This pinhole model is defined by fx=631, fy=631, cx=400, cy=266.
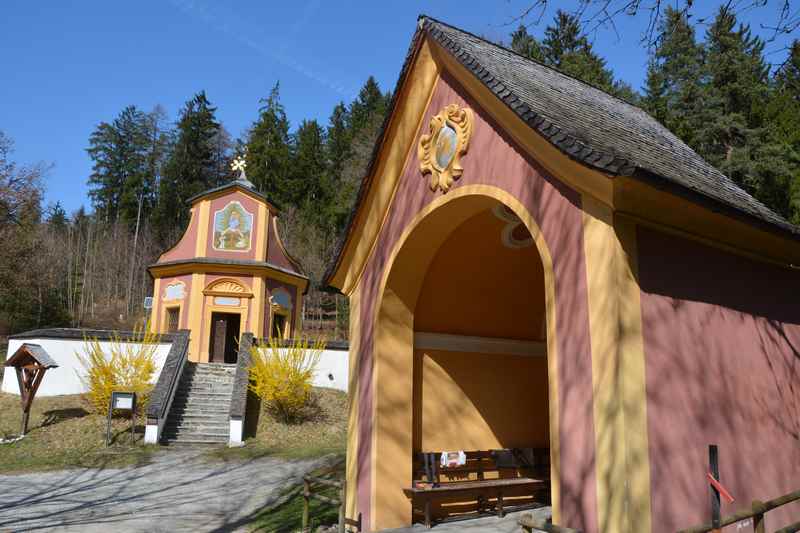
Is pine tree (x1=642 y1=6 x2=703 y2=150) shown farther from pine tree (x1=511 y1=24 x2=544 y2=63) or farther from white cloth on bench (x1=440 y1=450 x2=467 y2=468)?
white cloth on bench (x1=440 y1=450 x2=467 y2=468)

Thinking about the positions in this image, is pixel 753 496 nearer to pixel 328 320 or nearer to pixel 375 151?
pixel 375 151

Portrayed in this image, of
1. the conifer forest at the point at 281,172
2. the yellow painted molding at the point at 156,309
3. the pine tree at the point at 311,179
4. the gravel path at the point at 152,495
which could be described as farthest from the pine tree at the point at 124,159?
the gravel path at the point at 152,495

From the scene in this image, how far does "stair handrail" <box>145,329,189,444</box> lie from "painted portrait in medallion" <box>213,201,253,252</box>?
13.7 ft

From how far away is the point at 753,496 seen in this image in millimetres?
5926

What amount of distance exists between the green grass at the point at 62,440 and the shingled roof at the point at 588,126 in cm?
886

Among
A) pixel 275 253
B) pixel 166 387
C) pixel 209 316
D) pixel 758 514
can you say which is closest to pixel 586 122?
pixel 758 514

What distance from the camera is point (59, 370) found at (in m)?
20.1

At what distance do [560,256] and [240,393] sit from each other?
14108 mm

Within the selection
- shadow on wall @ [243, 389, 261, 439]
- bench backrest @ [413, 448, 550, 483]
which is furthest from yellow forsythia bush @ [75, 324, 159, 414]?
bench backrest @ [413, 448, 550, 483]

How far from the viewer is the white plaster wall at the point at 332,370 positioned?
21312mm

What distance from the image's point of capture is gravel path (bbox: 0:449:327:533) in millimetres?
9656

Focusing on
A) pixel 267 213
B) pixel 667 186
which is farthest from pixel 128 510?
pixel 267 213

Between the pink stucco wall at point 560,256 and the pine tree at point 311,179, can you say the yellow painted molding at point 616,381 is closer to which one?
the pink stucco wall at point 560,256

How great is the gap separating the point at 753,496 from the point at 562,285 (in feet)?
8.78
